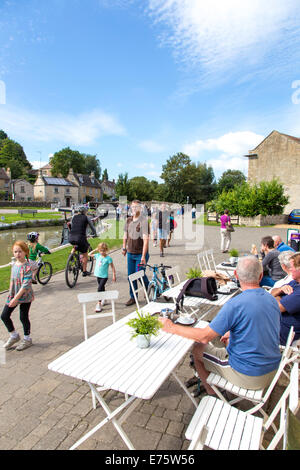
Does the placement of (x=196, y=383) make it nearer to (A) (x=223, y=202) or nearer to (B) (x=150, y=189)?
(A) (x=223, y=202)

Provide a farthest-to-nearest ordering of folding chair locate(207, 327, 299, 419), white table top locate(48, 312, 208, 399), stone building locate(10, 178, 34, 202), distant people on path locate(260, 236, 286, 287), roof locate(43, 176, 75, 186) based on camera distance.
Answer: roof locate(43, 176, 75, 186) < stone building locate(10, 178, 34, 202) < distant people on path locate(260, 236, 286, 287) < folding chair locate(207, 327, 299, 419) < white table top locate(48, 312, 208, 399)

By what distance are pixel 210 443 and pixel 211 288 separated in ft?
7.20

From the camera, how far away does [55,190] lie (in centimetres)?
7200

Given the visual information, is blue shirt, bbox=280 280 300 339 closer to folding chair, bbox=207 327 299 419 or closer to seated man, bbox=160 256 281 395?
folding chair, bbox=207 327 299 419

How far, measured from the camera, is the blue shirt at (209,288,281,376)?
7.54ft

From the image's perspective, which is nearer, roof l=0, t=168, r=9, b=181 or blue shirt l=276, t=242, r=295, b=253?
blue shirt l=276, t=242, r=295, b=253

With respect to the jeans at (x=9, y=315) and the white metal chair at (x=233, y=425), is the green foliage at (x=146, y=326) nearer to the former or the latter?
the white metal chair at (x=233, y=425)

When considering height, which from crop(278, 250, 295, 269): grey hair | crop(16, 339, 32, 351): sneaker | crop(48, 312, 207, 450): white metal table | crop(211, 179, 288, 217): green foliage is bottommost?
crop(16, 339, 32, 351): sneaker

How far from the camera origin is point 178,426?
2.66 meters

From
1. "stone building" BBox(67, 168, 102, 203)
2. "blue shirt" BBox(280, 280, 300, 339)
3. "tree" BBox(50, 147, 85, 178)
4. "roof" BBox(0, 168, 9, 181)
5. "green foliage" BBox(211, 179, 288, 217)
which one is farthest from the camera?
"tree" BBox(50, 147, 85, 178)

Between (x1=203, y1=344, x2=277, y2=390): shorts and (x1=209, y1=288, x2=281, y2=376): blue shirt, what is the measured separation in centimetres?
6

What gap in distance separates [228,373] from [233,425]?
0.58m

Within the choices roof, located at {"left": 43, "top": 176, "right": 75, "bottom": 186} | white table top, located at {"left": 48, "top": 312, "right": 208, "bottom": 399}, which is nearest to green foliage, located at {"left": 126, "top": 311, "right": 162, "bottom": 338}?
white table top, located at {"left": 48, "top": 312, "right": 208, "bottom": 399}

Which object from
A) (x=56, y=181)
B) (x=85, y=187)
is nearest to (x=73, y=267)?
(x=56, y=181)
